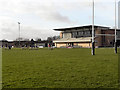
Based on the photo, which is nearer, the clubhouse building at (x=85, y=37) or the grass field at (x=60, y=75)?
the grass field at (x=60, y=75)

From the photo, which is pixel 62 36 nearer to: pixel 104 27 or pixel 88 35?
pixel 88 35

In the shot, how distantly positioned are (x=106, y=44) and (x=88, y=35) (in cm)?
886

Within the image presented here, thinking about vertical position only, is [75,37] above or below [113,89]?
above

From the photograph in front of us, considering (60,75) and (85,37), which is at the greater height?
(85,37)

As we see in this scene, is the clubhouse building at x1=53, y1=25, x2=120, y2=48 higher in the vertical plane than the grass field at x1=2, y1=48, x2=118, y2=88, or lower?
higher

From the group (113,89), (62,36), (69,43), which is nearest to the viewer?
(113,89)

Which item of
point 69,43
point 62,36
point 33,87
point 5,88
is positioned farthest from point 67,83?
point 62,36

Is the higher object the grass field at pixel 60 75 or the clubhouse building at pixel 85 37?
the clubhouse building at pixel 85 37

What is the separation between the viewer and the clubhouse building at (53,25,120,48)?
7712 centimetres

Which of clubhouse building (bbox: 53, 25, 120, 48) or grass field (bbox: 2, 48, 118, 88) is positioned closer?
grass field (bbox: 2, 48, 118, 88)

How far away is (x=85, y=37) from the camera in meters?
81.7

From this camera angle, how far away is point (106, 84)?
607 centimetres

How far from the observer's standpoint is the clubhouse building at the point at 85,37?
253 ft

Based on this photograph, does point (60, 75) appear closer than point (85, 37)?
Yes
